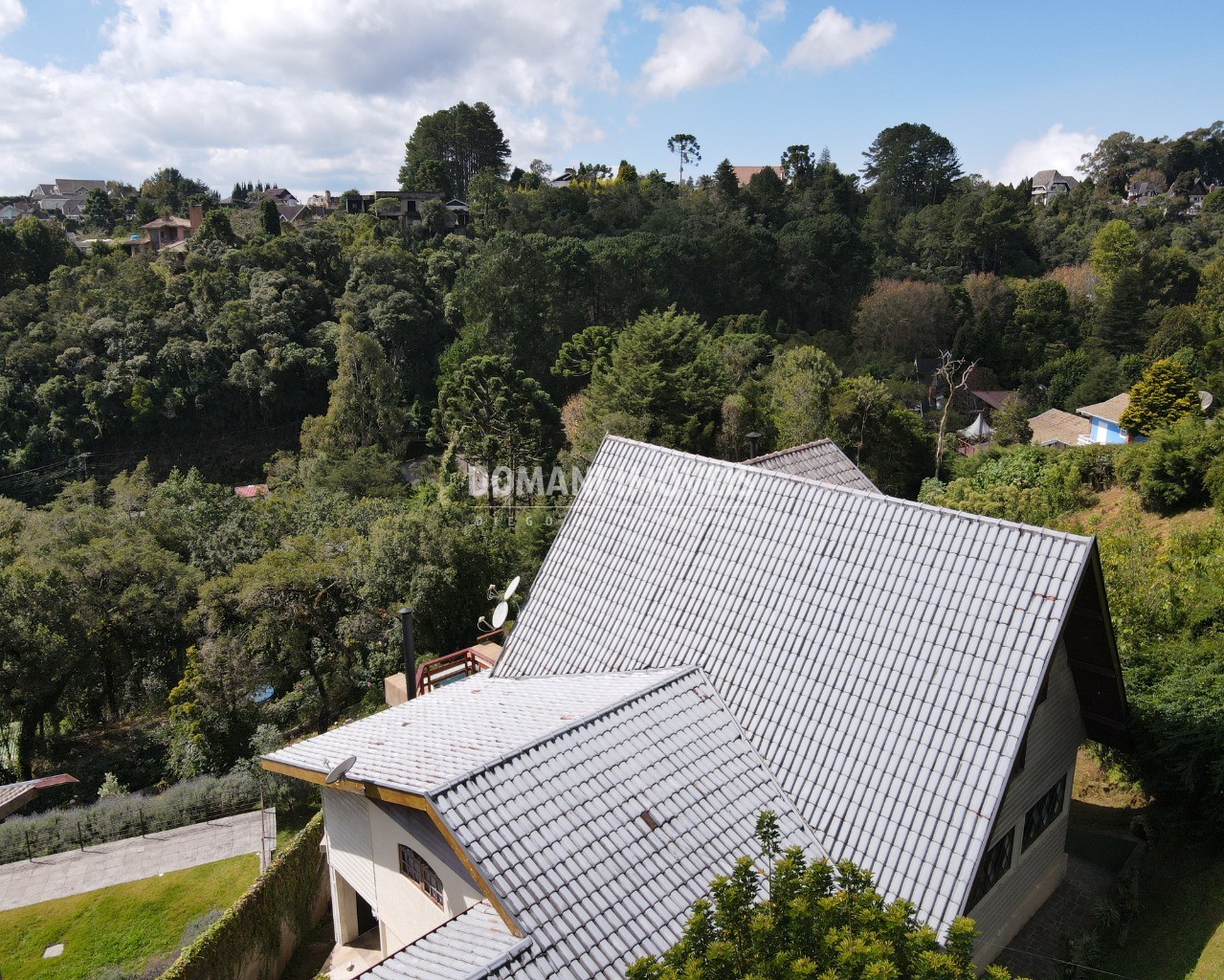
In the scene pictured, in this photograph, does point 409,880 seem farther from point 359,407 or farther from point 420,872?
point 359,407

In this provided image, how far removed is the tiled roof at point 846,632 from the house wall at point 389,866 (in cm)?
281

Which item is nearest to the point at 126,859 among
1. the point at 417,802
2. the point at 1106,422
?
the point at 417,802

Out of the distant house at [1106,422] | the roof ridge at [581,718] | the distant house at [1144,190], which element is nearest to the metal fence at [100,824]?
the roof ridge at [581,718]

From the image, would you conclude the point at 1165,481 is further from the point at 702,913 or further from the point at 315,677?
the point at 315,677

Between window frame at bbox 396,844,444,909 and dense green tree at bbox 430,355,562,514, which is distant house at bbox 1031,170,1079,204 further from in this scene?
window frame at bbox 396,844,444,909

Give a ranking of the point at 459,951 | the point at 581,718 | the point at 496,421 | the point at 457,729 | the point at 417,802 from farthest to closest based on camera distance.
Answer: the point at 496,421 < the point at 457,729 < the point at 581,718 < the point at 417,802 < the point at 459,951

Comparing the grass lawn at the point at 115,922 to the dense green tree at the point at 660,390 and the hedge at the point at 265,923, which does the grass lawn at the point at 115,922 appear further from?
the dense green tree at the point at 660,390

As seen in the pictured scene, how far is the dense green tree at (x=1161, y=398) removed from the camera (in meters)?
26.9

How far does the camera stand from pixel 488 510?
29984 millimetres

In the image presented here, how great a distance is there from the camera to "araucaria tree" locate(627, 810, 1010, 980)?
4836 millimetres

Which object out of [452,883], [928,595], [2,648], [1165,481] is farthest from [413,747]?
[1165,481]

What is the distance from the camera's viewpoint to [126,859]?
12.6 meters

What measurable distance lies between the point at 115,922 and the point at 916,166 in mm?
85551

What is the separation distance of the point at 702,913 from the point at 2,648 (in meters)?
18.8
